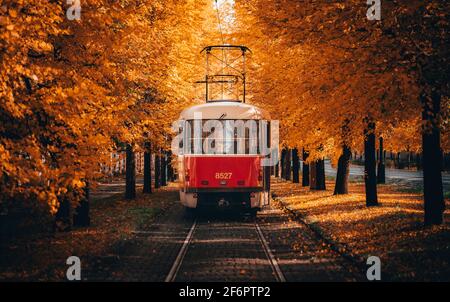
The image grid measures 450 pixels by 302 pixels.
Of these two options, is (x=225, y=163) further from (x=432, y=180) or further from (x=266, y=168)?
(x=432, y=180)

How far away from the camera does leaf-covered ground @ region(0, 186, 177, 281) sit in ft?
33.0

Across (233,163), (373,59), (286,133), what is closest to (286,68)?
(233,163)

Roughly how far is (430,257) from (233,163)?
315 inches

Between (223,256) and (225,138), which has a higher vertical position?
(225,138)

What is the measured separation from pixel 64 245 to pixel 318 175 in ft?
60.9

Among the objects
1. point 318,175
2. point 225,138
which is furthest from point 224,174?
point 318,175

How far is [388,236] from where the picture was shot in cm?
1333

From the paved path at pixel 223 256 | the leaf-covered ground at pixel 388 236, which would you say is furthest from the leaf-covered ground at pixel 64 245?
the leaf-covered ground at pixel 388 236

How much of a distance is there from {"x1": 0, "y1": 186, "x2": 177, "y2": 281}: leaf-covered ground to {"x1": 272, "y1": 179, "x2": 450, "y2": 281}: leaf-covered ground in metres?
4.89

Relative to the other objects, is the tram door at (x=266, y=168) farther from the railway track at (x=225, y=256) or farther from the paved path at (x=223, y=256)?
the railway track at (x=225, y=256)

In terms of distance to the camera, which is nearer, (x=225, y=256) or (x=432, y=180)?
(x=225, y=256)

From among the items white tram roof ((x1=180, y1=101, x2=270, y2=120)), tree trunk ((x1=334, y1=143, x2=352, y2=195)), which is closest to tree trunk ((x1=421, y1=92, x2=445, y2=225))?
white tram roof ((x1=180, y1=101, x2=270, y2=120))
